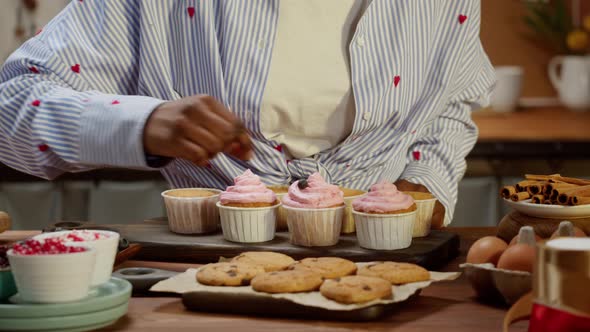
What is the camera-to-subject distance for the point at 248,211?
1485mm

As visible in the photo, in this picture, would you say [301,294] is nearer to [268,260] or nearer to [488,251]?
[268,260]

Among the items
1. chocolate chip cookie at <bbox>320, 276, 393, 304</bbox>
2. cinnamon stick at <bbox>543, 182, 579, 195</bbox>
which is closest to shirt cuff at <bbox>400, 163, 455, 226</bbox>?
cinnamon stick at <bbox>543, 182, 579, 195</bbox>

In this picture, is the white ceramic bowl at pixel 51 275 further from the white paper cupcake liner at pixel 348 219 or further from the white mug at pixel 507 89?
the white mug at pixel 507 89

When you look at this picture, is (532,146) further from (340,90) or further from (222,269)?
(222,269)

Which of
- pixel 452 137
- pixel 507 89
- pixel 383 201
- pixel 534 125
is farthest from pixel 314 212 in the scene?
pixel 507 89

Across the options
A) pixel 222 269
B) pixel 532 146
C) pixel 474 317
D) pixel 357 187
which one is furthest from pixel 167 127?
pixel 532 146

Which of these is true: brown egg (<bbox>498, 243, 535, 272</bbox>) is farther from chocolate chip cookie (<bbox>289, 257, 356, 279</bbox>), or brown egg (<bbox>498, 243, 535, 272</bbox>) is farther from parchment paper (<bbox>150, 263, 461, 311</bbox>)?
chocolate chip cookie (<bbox>289, 257, 356, 279</bbox>)

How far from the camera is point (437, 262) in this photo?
1451 mm

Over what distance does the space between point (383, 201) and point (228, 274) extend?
38 centimetres

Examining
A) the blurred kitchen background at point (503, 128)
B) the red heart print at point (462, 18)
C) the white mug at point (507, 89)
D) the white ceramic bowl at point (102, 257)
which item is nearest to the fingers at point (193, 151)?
the white ceramic bowl at point (102, 257)

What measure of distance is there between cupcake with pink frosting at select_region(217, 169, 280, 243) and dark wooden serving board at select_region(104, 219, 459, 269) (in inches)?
0.7

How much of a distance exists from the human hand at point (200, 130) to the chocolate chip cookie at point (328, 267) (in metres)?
0.22

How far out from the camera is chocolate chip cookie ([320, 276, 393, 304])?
111 cm

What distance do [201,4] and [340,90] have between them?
0.34 meters
